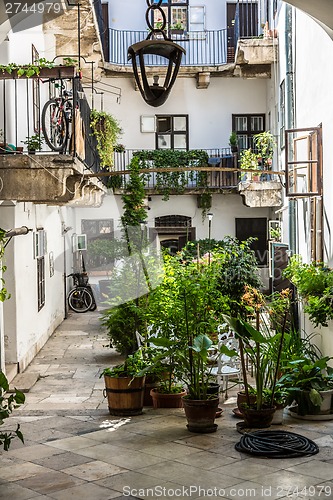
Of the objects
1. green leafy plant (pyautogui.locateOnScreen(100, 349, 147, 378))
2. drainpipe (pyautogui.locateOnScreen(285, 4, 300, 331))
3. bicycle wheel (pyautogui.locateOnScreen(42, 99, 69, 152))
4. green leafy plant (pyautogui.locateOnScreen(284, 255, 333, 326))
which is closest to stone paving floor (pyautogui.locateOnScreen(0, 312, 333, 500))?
green leafy plant (pyautogui.locateOnScreen(100, 349, 147, 378))

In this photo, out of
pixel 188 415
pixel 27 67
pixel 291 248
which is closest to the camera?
pixel 188 415

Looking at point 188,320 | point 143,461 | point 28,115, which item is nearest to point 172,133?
point 28,115

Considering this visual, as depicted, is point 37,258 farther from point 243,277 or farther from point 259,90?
point 259,90

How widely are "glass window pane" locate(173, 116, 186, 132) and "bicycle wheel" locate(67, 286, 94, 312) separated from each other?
6.19 metres

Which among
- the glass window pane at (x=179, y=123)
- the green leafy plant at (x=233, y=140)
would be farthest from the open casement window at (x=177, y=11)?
the green leafy plant at (x=233, y=140)

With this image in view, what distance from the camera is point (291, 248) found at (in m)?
14.8

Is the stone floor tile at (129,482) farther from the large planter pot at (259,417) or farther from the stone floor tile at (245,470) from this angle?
the large planter pot at (259,417)

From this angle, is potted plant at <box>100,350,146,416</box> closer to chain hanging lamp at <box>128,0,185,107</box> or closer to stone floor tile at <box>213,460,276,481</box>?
stone floor tile at <box>213,460,276,481</box>

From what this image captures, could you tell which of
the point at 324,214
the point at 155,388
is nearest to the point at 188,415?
the point at 155,388

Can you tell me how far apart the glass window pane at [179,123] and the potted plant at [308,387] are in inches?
644

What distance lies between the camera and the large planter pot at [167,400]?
9.14 m

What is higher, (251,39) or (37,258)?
(251,39)

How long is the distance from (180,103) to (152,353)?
16.0 meters

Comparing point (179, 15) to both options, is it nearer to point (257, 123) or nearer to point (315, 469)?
point (257, 123)
